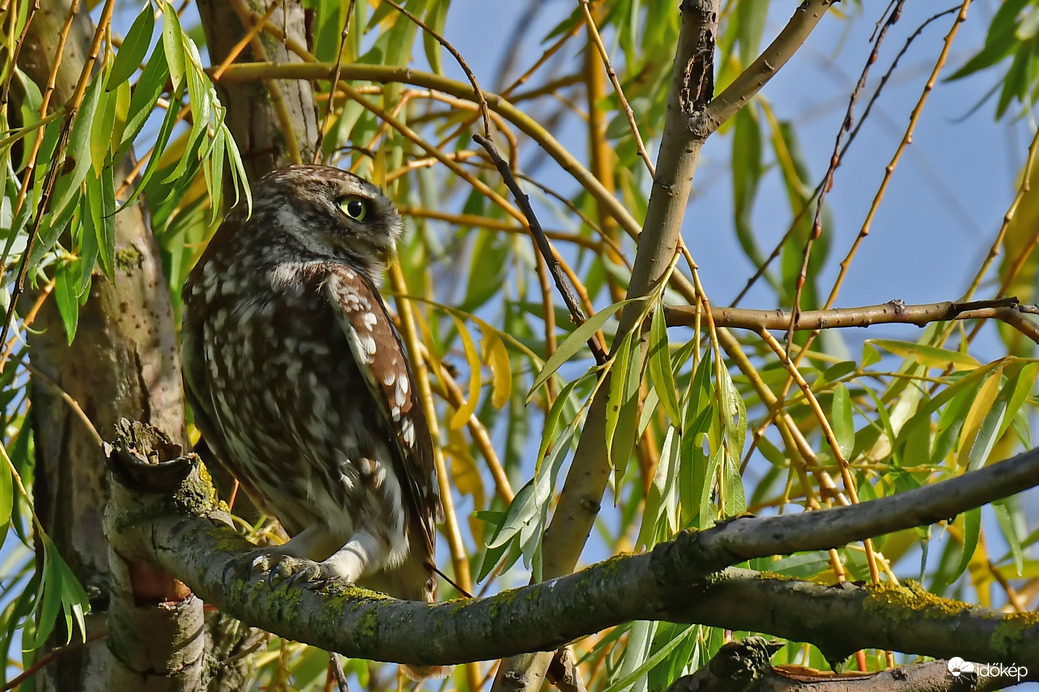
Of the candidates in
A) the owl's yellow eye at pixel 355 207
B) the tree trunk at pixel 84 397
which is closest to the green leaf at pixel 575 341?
the tree trunk at pixel 84 397

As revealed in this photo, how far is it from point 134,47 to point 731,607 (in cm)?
130

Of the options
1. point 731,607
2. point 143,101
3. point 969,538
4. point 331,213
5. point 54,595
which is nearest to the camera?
point 731,607

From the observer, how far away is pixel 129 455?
80.7 inches

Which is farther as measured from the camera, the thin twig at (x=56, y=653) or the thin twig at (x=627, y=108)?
the thin twig at (x=56, y=653)

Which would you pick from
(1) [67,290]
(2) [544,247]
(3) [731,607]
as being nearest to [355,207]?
(1) [67,290]

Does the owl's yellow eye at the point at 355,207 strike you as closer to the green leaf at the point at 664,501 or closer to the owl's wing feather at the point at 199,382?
the owl's wing feather at the point at 199,382

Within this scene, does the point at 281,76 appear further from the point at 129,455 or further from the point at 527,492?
the point at 527,492

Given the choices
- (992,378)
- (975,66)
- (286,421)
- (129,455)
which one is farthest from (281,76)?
(975,66)

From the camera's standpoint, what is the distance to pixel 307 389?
261cm

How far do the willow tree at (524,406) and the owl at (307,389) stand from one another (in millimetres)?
122

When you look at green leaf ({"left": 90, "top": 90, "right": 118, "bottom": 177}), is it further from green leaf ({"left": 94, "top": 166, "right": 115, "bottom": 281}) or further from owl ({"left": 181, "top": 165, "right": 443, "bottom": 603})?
Answer: owl ({"left": 181, "top": 165, "right": 443, "bottom": 603})

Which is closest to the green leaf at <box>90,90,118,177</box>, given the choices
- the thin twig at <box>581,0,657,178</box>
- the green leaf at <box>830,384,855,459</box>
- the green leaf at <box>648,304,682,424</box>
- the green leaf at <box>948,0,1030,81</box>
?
the thin twig at <box>581,0,657,178</box>

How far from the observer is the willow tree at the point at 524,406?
1.19 m

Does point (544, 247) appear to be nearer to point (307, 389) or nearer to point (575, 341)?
point (575, 341)
